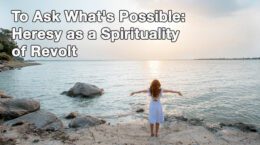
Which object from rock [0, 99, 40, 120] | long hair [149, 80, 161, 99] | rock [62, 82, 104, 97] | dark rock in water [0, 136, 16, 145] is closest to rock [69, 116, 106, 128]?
dark rock in water [0, 136, 16, 145]

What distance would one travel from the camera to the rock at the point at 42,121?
1712 cm

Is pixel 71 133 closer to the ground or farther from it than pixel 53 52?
closer to the ground

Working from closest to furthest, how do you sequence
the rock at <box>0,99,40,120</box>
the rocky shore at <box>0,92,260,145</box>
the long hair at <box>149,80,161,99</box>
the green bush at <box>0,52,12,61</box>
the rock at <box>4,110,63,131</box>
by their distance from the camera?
the long hair at <box>149,80,161,99</box>
the rocky shore at <box>0,92,260,145</box>
the rock at <box>4,110,63,131</box>
the rock at <box>0,99,40,120</box>
the green bush at <box>0,52,12,61</box>

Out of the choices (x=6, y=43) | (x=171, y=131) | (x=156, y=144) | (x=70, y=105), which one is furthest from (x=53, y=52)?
(x=6, y=43)

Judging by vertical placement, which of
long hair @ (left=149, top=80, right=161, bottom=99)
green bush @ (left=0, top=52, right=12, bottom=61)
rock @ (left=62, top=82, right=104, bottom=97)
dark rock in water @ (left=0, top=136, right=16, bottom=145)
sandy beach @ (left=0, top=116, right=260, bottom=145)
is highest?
green bush @ (left=0, top=52, right=12, bottom=61)

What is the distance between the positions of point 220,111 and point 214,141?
1082cm

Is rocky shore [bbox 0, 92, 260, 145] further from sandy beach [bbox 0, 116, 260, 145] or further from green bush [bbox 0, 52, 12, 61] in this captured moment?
green bush [bbox 0, 52, 12, 61]

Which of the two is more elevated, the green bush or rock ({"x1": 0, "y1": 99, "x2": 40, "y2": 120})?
the green bush

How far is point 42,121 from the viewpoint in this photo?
17625 mm

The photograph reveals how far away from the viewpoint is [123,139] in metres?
→ 14.4

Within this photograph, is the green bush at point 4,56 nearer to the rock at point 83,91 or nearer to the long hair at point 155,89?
the rock at point 83,91

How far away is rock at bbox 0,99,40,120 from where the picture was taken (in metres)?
20.0

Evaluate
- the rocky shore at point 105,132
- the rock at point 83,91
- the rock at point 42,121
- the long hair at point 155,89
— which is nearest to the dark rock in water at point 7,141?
the rocky shore at point 105,132

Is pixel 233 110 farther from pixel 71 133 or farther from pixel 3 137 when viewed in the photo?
pixel 3 137
